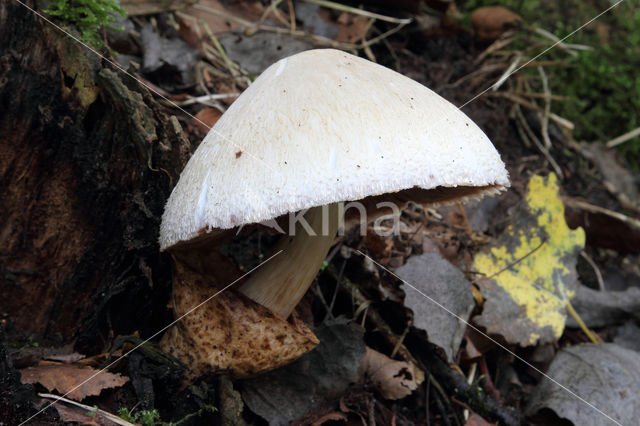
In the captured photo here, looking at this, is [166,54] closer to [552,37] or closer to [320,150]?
[320,150]

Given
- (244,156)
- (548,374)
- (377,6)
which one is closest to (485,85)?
(377,6)

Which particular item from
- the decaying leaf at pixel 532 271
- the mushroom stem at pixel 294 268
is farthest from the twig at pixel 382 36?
the mushroom stem at pixel 294 268

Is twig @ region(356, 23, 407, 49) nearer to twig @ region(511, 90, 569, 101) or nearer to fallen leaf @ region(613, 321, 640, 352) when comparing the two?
twig @ region(511, 90, 569, 101)

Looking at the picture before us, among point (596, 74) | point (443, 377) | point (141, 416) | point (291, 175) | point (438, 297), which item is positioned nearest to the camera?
point (291, 175)

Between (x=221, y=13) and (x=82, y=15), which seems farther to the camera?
(x=221, y=13)

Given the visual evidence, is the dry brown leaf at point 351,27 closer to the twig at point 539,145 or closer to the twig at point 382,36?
the twig at point 382,36

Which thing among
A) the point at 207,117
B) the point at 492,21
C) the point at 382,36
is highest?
the point at 492,21

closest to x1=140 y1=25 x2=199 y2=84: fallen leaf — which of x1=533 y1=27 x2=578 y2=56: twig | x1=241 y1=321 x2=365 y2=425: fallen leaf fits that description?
x1=241 y1=321 x2=365 y2=425: fallen leaf

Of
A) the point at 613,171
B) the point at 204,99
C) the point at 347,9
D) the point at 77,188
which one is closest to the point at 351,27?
the point at 347,9
